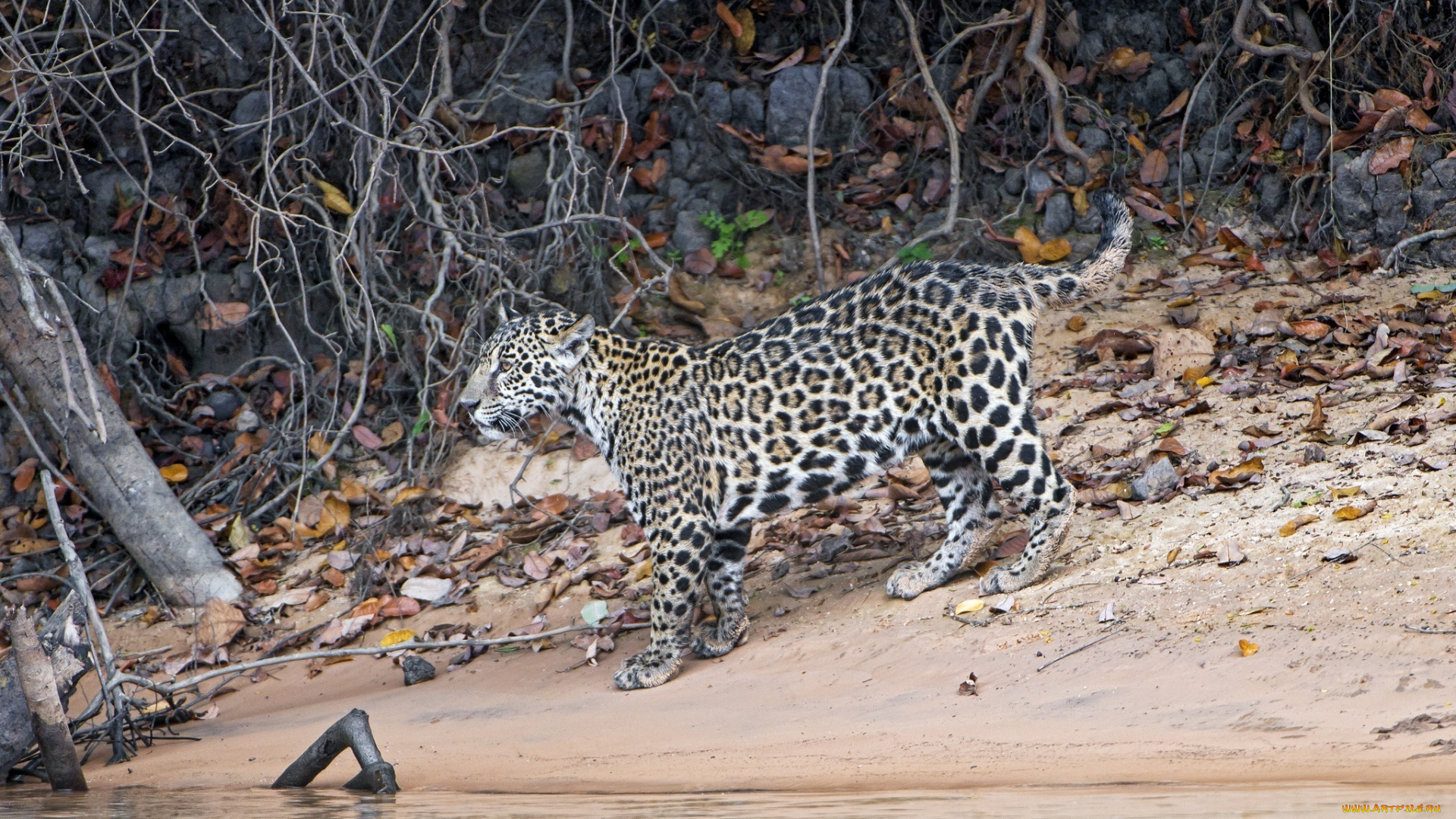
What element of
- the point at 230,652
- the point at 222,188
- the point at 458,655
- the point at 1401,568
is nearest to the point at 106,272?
the point at 222,188

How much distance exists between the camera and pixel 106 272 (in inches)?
388

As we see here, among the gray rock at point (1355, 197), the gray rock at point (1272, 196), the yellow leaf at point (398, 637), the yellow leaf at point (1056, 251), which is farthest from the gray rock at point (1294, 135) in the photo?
the yellow leaf at point (398, 637)

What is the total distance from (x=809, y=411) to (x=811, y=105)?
4.63 metres

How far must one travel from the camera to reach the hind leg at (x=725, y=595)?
6559mm

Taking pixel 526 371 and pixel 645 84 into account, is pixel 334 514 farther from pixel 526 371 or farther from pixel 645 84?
pixel 645 84

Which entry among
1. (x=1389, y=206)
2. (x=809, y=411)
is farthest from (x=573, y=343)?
(x=1389, y=206)

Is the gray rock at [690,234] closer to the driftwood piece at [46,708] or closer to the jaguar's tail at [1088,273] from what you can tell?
the jaguar's tail at [1088,273]

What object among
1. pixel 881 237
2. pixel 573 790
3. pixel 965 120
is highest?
Answer: pixel 965 120

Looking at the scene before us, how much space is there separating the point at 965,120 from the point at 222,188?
214 inches

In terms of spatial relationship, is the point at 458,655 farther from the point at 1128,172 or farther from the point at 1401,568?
the point at 1128,172

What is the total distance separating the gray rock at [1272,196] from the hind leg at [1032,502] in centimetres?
434

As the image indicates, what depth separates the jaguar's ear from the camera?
6.68 m

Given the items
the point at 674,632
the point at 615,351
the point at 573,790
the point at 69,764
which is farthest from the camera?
the point at 615,351

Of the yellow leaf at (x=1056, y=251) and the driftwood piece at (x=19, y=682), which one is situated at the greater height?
the yellow leaf at (x=1056, y=251)
